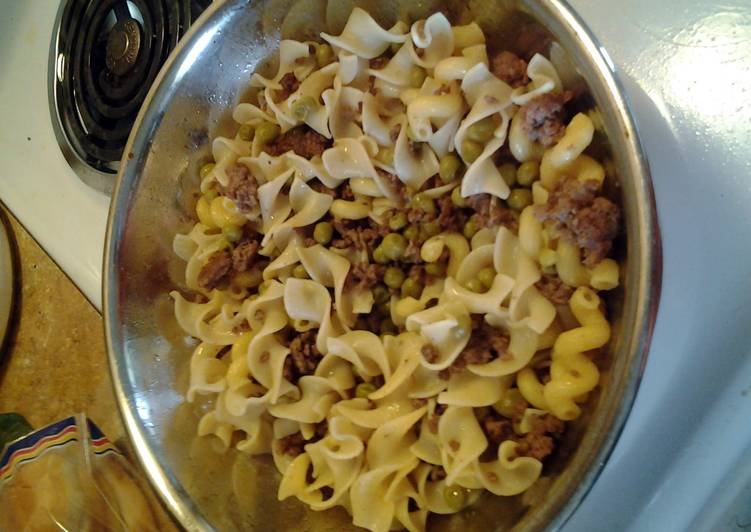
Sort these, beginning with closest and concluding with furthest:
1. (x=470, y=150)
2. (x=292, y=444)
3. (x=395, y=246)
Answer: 1. (x=470, y=150)
2. (x=395, y=246)
3. (x=292, y=444)

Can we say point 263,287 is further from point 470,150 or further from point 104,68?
point 104,68

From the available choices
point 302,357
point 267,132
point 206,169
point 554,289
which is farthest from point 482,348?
point 206,169

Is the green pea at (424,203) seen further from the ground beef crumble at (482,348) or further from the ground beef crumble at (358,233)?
the ground beef crumble at (482,348)

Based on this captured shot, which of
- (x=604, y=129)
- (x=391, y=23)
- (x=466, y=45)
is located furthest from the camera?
(x=391, y=23)

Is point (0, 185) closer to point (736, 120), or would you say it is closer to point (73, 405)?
point (73, 405)

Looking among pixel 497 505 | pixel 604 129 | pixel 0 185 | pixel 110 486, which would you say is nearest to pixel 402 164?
pixel 604 129

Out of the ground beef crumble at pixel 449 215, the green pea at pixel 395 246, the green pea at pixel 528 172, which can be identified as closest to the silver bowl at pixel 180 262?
the green pea at pixel 528 172
